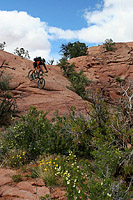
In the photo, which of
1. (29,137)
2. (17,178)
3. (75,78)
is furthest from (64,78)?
(17,178)

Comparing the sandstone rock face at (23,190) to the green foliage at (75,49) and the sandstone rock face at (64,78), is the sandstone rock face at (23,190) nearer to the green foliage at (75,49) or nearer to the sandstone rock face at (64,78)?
the sandstone rock face at (64,78)

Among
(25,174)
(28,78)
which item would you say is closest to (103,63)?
(28,78)

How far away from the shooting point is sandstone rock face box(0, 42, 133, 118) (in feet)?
40.7

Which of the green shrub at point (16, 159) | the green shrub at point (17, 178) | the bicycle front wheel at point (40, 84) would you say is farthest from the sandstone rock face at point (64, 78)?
the green shrub at point (17, 178)

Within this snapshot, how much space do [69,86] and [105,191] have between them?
15.9 m

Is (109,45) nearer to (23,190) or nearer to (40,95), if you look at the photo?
(40,95)

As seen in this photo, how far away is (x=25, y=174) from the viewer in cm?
408

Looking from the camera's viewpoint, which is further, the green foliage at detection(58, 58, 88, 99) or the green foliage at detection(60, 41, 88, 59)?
the green foliage at detection(60, 41, 88, 59)

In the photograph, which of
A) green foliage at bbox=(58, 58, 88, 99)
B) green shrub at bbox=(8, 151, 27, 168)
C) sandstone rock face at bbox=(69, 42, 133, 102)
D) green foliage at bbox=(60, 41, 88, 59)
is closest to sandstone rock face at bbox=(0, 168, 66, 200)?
green shrub at bbox=(8, 151, 27, 168)

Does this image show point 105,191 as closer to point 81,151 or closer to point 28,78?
point 81,151

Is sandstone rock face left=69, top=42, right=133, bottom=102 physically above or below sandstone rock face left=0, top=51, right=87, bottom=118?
above

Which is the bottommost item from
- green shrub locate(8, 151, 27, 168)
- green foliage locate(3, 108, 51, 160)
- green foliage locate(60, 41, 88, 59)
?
green shrub locate(8, 151, 27, 168)

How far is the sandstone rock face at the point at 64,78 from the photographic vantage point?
12.4m

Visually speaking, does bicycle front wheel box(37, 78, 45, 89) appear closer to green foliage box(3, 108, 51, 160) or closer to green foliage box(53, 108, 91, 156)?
green foliage box(3, 108, 51, 160)
